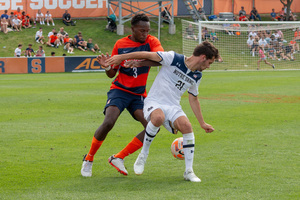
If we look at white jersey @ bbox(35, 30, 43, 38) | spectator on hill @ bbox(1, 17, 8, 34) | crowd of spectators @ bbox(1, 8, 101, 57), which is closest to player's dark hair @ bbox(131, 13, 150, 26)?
crowd of spectators @ bbox(1, 8, 101, 57)

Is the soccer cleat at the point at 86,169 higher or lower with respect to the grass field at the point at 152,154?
higher

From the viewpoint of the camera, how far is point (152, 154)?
27.0 feet

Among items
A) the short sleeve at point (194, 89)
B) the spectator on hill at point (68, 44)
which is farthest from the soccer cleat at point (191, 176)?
the spectator on hill at point (68, 44)

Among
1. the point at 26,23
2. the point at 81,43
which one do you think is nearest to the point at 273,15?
the point at 81,43

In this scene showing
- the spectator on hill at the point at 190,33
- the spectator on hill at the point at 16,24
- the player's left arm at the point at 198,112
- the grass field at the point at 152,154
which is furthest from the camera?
the spectator on hill at the point at 16,24

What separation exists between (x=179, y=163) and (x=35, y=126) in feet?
15.7

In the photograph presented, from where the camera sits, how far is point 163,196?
5621 millimetres

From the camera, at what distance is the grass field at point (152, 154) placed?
593 centimetres

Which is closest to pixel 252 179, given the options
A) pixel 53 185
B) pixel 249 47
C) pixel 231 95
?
pixel 53 185

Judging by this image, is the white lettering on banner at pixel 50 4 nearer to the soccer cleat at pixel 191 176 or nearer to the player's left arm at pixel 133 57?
the player's left arm at pixel 133 57

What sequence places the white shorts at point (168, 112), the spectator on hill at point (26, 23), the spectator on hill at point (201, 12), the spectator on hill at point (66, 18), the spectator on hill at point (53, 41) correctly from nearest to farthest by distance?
the white shorts at point (168, 112)
the spectator on hill at point (53, 41)
the spectator on hill at point (26, 23)
the spectator on hill at point (66, 18)
the spectator on hill at point (201, 12)

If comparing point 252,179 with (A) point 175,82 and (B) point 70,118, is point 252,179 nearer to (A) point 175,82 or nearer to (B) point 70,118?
(A) point 175,82

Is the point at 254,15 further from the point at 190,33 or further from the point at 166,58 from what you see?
the point at 166,58

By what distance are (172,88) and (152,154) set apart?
6.19 ft
